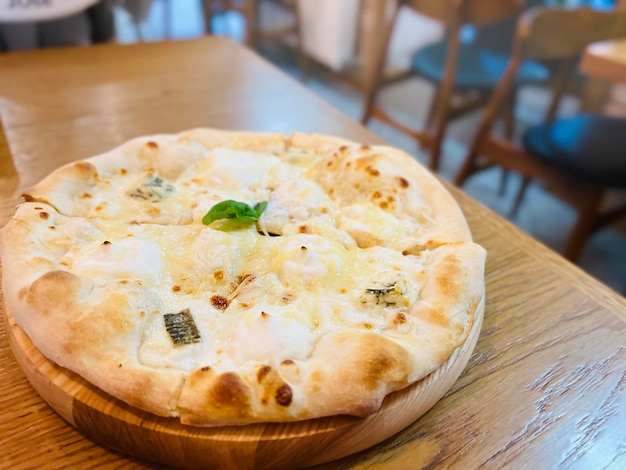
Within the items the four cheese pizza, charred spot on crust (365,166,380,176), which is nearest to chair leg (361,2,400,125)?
the four cheese pizza

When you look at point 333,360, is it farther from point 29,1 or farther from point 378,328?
point 29,1

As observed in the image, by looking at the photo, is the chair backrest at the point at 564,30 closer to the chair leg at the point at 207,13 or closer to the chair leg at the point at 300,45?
the chair leg at the point at 300,45

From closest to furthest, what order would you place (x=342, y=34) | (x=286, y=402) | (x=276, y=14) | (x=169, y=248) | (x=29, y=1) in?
(x=286, y=402)
(x=169, y=248)
(x=29, y=1)
(x=342, y=34)
(x=276, y=14)

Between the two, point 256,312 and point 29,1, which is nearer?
point 256,312

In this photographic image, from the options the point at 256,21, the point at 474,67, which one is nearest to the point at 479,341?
the point at 474,67

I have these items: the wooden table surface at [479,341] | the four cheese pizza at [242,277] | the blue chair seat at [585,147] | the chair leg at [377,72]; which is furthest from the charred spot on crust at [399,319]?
the chair leg at [377,72]

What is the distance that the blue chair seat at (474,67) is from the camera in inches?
122

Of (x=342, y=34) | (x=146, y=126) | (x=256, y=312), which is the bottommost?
(x=342, y=34)

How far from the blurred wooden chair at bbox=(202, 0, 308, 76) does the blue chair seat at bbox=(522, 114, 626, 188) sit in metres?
2.87

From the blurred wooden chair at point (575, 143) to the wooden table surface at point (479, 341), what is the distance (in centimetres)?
93

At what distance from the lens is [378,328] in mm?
918

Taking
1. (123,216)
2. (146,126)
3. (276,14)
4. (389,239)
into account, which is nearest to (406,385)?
(389,239)

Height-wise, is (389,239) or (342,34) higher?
(389,239)

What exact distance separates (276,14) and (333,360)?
4.87 m
